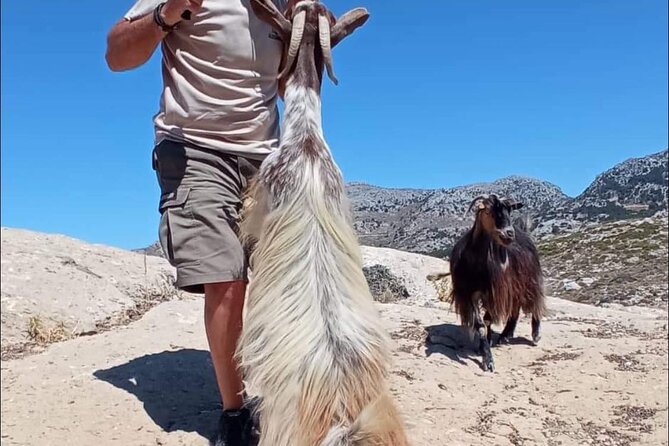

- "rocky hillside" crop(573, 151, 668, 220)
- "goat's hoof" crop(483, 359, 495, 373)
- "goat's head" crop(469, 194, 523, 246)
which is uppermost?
"rocky hillside" crop(573, 151, 668, 220)

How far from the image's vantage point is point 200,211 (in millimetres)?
3213

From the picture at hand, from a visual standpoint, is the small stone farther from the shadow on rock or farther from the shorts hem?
the shorts hem

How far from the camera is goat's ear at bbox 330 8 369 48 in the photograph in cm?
303

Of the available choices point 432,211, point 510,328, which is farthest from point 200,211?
point 432,211

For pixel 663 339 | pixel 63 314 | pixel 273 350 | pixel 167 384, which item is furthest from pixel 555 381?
pixel 63 314

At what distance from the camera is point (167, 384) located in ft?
13.8

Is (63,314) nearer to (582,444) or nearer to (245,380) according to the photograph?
(245,380)

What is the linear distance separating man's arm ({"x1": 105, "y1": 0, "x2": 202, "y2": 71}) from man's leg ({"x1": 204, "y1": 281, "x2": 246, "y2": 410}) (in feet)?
3.47

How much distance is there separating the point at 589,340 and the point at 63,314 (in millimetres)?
4425

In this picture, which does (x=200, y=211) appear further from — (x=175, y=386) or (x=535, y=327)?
(x=535, y=327)

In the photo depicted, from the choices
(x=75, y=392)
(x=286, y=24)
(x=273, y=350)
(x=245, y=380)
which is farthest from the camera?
(x=75, y=392)

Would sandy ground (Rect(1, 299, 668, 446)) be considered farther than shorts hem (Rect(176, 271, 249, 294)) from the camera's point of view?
Yes

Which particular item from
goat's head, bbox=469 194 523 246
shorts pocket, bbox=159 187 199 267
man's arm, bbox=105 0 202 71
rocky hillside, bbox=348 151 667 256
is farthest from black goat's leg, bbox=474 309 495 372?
man's arm, bbox=105 0 202 71

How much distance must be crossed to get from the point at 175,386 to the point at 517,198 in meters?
4.14
